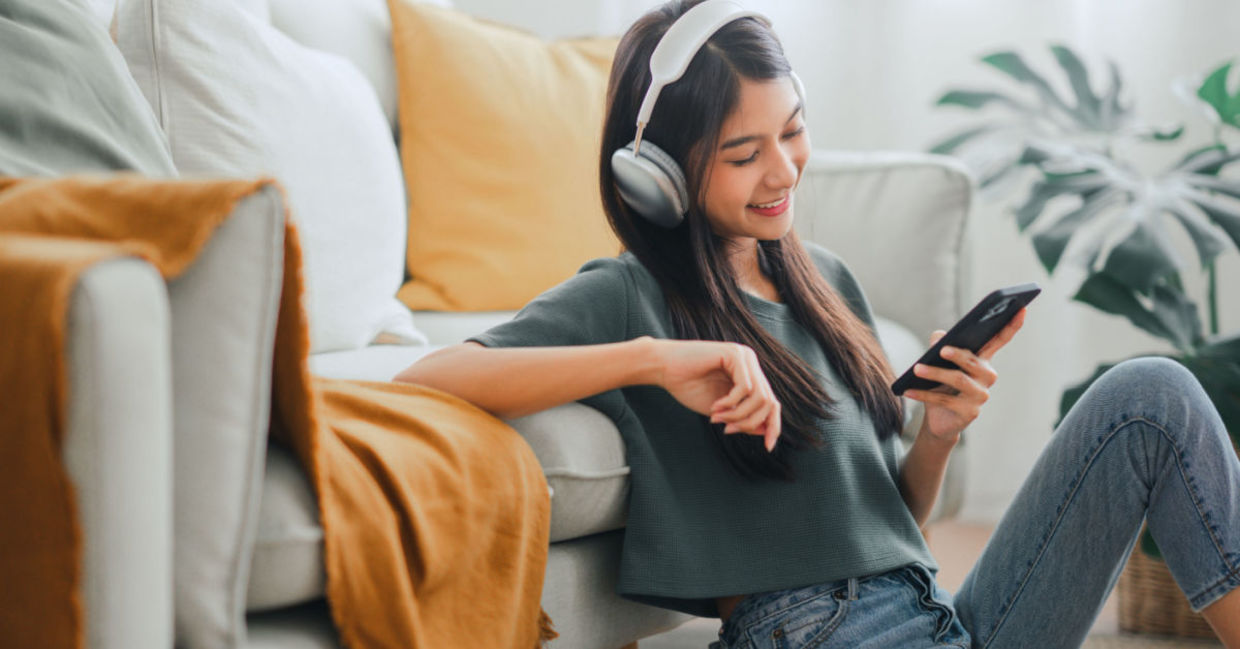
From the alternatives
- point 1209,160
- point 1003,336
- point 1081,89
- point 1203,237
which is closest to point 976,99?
point 1081,89

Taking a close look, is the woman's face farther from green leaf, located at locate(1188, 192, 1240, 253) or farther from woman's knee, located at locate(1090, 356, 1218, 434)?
green leaf, located at locate(1188, 192, 1240, 253)

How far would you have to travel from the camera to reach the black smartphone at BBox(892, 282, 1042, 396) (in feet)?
2.84

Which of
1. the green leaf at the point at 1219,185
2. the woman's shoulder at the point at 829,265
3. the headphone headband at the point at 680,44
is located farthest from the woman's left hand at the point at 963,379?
the green leaf at the point at 1219,185

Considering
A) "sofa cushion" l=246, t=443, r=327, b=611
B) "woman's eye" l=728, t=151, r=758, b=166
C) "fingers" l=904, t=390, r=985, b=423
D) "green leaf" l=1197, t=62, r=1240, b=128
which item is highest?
"green leaf" l=1197, t=62, r=1240, b=128

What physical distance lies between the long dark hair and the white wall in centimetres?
146

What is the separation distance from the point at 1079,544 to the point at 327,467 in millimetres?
657

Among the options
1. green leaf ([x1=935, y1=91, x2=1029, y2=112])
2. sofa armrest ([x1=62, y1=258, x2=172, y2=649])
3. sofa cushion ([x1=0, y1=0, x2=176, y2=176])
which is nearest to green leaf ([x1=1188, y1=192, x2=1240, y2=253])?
green leaf ([x1=935, y1=91, x2=1029, y2=112])

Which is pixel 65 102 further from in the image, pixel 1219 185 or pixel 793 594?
pixel 1219 185

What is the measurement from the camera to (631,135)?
3.39 feet

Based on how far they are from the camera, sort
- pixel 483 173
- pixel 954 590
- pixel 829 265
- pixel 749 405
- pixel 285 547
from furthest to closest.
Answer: pixel 954 590, pixel 483 173, pixel 829 265, pixel 749 405, pixel 285 547

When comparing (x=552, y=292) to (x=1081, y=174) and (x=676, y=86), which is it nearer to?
(x=676, y=86)

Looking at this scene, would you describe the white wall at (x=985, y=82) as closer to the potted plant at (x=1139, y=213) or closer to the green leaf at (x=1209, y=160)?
the potted plant at (x=1139, y=213)

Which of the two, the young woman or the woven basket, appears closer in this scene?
the young woman

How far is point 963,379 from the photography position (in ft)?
3.04
